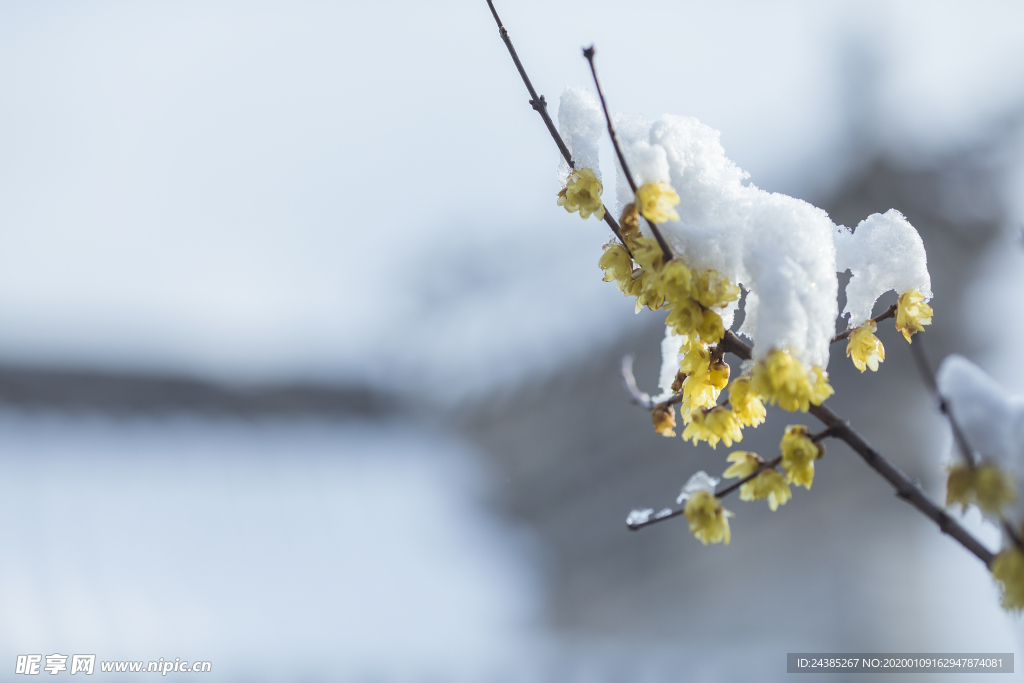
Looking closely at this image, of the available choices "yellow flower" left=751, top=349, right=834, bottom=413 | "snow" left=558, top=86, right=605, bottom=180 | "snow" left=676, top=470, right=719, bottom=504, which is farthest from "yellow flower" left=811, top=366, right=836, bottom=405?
"snow" left=558, top=86, right=605, bottom=180

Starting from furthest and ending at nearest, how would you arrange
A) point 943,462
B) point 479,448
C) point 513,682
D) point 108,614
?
point 479,448 → point 108,614 → point 513,682 → point 943,462

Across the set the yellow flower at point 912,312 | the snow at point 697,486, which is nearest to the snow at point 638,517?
the snow at point 697,486

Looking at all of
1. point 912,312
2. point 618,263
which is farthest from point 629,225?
point 912,312

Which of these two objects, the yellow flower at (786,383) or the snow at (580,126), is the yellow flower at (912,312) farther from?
the snow at (580,126)

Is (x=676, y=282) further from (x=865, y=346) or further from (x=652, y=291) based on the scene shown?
(x=865, y=346)

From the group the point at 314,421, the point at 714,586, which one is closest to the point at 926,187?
the point at 714,586

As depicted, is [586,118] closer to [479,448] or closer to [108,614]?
[479,448]

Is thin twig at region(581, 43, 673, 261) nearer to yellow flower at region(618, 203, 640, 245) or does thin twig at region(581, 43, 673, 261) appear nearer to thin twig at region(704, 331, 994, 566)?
yellow flower at region(618, 203, 640, 245)
